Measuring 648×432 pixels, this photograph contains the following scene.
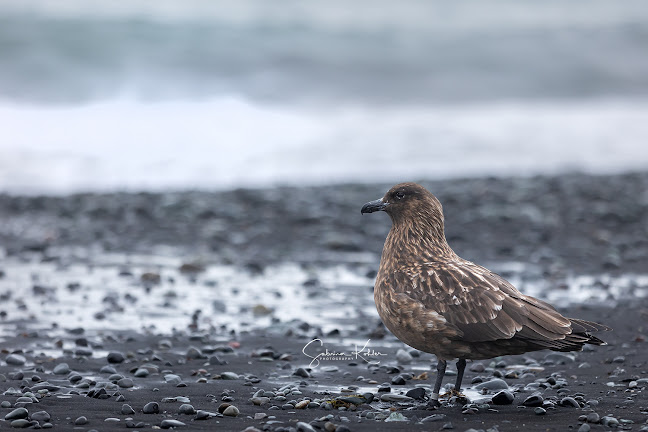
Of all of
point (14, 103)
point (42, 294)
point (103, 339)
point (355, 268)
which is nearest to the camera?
point (103, 339)

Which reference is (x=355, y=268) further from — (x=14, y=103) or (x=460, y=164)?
(x=14, y=103)

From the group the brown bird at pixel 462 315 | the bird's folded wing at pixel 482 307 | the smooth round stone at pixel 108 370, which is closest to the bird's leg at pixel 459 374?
the brown bird at pixel 462 315

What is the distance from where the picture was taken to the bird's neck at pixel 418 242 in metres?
6.30

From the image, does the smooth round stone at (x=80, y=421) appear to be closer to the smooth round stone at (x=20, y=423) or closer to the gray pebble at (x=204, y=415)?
the smooth round stone at (x=20, y=423)

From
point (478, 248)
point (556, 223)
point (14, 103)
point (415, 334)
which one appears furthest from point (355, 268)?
point (14, 103)

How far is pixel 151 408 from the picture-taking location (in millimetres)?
5402

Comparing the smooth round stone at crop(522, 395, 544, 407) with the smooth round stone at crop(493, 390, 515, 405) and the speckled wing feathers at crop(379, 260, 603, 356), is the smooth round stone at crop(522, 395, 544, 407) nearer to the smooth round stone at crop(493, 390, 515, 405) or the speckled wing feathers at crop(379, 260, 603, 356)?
the smooth round stone at crop(493, 390, 515, 405)

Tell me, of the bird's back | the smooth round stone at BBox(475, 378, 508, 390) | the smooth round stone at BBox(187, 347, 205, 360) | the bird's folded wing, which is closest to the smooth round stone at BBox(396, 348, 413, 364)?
the smooth round stone at BBox(475, 378, 508, 390)

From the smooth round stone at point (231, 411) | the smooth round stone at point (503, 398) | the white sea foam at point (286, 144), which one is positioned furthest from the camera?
the white sea foam at point (286, 144)

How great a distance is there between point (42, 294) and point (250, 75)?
19.9 m

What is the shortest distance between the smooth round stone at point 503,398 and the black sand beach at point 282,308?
0.05ft

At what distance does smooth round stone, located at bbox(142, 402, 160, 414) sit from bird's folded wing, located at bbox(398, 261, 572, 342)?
1890 mm

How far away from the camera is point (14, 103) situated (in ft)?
77.9

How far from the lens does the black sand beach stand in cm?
548
